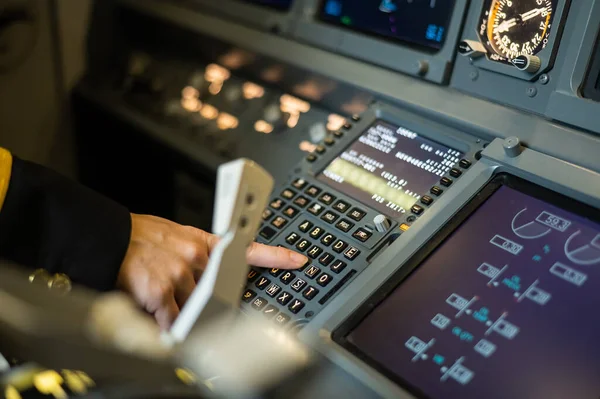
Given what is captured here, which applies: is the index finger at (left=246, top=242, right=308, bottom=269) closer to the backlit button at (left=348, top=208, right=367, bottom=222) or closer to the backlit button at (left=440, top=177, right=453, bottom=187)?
the backlit button at (left=348, top=208, right=367, bottom=222)

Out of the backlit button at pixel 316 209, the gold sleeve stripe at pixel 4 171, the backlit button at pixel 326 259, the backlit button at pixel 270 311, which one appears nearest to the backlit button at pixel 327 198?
the backlit button at pixel 316 209

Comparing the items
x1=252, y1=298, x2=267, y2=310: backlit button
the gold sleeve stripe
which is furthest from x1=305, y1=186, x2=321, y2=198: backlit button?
the gold sleeve stripe

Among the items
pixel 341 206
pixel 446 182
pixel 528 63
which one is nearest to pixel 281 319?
pixel 341 206

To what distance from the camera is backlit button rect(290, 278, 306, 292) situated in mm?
1042

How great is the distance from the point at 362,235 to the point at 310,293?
128 millimetres

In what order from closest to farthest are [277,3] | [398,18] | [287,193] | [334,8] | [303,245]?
[303,245], [287,193], [398,18], [334,8], [277,3]

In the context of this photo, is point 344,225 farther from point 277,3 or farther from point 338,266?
point 277,3

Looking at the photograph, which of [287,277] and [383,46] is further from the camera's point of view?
[383,46]

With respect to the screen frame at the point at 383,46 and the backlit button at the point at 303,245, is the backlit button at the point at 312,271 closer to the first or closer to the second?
the backlit button at the point at 303,245

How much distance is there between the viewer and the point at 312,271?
1.06 m

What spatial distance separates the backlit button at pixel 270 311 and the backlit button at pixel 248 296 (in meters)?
0.04

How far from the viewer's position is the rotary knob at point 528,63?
1.11 meters

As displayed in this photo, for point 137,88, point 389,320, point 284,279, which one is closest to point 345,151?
point 284,279

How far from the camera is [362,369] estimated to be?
0.88m
